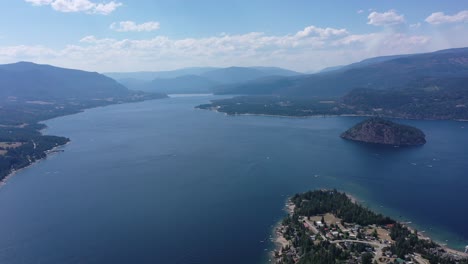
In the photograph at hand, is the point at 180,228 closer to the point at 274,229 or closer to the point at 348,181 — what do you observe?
the point at 274,229

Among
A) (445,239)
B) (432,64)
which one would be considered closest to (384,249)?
(445,239)

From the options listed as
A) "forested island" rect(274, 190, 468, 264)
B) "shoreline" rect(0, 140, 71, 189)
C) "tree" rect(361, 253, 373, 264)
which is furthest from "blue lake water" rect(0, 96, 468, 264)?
"tree" rect(361, 253, 373, 264)

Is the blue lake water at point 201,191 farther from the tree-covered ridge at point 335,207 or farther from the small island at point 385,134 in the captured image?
the small island at point 385,134

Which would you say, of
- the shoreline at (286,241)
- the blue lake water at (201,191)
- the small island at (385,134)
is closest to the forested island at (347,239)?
the shoreline at (286,241)

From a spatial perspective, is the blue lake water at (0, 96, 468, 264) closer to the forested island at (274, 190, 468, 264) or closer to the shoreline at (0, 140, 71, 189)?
the shoreline at (0, 140, 71, 189)

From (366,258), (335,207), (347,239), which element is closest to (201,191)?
(335,207)

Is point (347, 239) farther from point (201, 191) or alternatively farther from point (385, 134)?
point (385, 134)

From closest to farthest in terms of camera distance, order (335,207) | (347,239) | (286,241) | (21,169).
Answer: (347,239) → (286,241) → (335,207) → (21,169)
